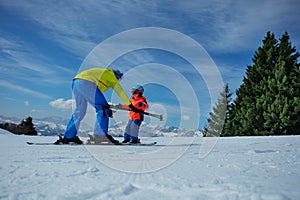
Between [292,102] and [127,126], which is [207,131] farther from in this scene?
[127,126]

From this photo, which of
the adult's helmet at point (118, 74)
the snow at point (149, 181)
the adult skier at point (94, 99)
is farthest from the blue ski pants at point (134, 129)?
the snow at point (149, 181)

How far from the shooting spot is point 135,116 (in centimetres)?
673

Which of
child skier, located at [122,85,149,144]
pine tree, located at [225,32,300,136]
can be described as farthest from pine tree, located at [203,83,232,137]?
child skier, located at [122,85,149,144]

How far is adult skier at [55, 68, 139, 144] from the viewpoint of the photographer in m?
5.01

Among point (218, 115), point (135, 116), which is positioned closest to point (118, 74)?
point (135, 116)

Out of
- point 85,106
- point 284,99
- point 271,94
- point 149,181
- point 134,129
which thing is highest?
point 271,94

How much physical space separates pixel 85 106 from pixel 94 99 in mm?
256

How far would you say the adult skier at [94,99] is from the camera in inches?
197

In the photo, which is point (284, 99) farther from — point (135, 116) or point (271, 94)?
point (135, 116)

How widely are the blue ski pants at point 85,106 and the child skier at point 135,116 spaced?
4.82 ft

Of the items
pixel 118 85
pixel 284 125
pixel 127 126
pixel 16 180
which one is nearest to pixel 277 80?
pixel 284 125

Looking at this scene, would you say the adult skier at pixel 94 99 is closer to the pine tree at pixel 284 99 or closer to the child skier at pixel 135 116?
the child skier at pixel 135 116

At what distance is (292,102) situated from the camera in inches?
669

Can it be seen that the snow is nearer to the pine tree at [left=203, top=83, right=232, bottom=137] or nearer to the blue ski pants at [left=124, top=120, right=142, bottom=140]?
the blue ski pants at [left=124, top=120, right=142, bottom=140]
